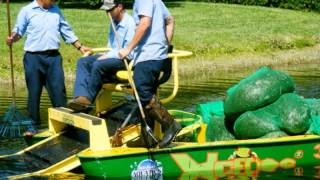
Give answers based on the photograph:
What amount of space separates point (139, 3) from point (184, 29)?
19181mm

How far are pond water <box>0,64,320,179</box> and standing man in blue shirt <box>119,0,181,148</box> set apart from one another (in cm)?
289

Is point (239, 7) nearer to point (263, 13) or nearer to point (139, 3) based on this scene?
point (263, 13)

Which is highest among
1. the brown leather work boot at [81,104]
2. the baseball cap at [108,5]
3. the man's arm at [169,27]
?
the baseball cap at [108,5]

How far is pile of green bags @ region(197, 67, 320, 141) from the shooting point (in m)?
9.82

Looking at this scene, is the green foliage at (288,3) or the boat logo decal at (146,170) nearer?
the boat logo decal at (146,170)

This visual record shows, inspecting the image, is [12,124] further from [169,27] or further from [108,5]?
[169,27]

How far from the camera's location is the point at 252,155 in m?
9.55

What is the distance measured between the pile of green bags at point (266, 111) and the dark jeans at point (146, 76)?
1393mm

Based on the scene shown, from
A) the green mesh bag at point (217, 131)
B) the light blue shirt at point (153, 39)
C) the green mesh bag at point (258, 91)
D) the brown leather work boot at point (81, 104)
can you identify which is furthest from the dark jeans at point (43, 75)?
the green mesh bag at point (258, 91)

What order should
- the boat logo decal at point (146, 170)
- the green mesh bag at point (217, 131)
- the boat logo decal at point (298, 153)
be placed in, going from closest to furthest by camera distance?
the boat logo decal at point (146, 170), the boat logo decal at point (298, 153), the green mesh bag at point (217, 131)

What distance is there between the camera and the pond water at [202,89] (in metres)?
15.1

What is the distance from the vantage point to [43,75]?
1126 centimetres

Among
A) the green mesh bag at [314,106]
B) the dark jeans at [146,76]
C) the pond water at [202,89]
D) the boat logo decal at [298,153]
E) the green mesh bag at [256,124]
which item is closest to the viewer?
the dark jeans at [146,76]

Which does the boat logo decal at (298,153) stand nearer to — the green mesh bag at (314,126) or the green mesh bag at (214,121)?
the green mesh bag at (314,126)
